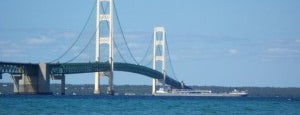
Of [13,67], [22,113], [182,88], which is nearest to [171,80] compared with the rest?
[182,88]

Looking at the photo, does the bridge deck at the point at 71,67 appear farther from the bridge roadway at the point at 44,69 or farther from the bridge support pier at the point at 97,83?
the bridge support pier at the point at 97,83

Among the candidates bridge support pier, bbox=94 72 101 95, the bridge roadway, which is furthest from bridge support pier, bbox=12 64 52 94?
bridge support pier, bbox=94 72 101 95

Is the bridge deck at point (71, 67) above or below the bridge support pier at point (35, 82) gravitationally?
above

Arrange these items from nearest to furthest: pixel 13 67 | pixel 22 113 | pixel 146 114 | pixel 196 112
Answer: pixel 22 113 → pixel 146 114 → pixel 196 112 → pixel 13 67

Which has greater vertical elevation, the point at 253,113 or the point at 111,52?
the point at 111,52

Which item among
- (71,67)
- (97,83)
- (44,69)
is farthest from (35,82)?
(97,83)

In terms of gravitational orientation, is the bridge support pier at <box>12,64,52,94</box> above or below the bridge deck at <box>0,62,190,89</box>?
below

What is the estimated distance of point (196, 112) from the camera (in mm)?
61531

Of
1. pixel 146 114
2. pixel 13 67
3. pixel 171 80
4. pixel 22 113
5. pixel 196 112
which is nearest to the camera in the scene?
pixel 22 113

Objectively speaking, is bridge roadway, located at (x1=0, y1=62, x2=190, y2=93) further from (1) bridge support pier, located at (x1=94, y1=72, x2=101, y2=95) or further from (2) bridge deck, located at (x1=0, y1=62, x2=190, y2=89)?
(1) bridge support pier, located at (x1=94, y1=72, x2=101, y2=95)

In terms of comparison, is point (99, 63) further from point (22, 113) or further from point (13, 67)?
point (22, 113)

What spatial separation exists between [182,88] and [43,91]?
4521cm

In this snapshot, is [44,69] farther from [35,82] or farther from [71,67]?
[71,67]

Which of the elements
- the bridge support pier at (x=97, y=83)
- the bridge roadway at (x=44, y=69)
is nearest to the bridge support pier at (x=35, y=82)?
the bridge roadway at (x=44, y=69)
